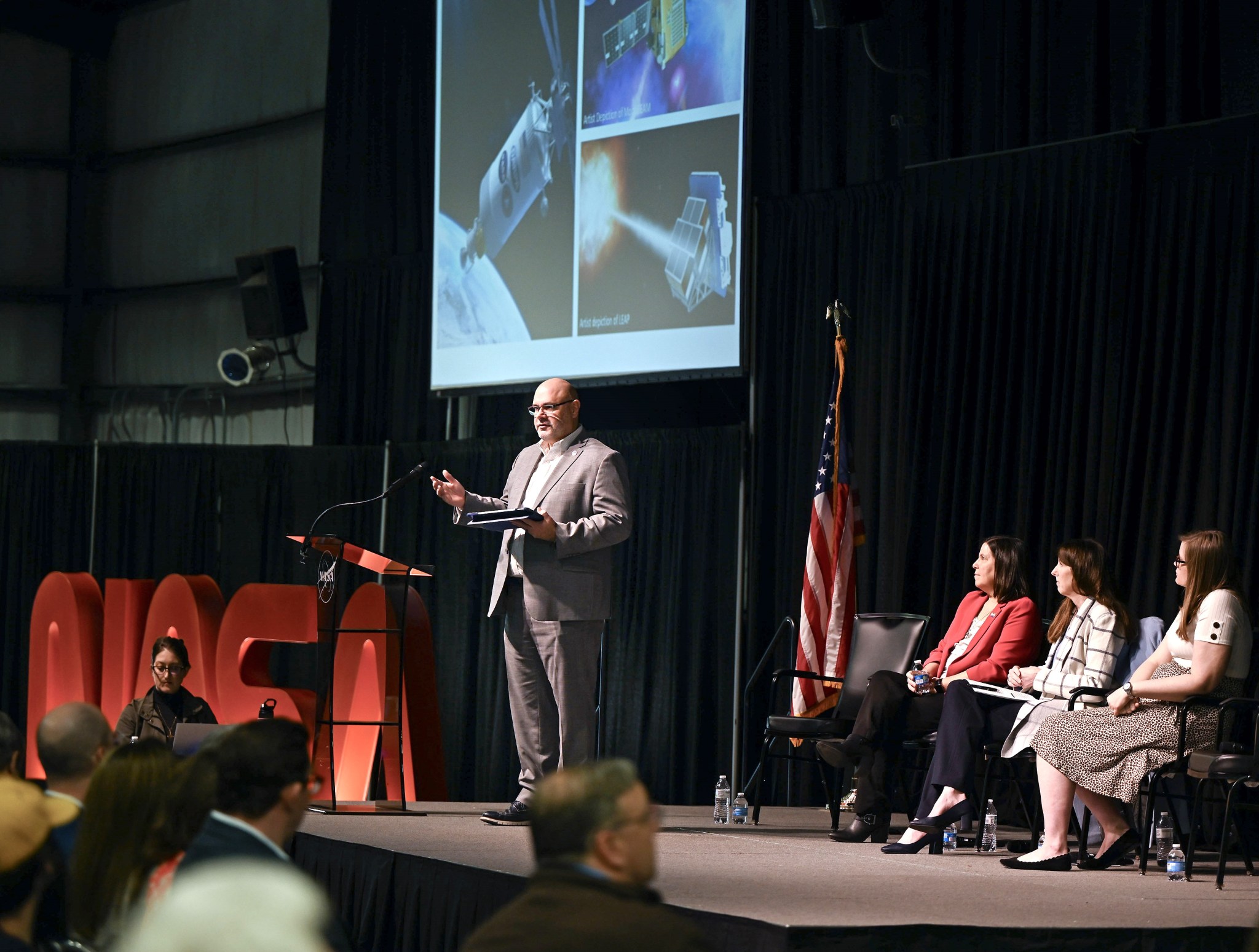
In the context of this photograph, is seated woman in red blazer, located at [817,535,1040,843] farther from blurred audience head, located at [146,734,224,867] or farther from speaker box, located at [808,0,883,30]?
blurred audience head, located at [146,734,224,867]

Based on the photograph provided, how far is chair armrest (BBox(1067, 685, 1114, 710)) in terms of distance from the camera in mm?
4637

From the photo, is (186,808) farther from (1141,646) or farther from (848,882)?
(1141,646)

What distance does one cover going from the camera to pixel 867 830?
5.05m

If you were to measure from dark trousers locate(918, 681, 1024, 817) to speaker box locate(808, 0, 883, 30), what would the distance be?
2626mm

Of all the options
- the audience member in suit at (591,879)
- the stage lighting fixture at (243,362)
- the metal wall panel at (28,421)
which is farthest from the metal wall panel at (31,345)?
the audience member in suit at (591,879)

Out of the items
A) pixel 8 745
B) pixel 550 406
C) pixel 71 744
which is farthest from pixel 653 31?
pixel 71 744

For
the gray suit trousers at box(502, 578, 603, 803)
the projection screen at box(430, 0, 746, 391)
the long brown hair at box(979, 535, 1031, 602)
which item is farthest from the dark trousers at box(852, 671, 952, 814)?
A: the projection screen at box(430, 0, 746, 391)

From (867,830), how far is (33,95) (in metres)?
9.83

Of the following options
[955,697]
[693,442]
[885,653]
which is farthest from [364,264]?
[955,697]

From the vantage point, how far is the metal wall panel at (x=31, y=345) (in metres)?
12.3

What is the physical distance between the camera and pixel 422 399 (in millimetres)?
9523

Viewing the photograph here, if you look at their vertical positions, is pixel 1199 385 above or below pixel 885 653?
above

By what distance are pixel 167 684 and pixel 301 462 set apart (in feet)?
12.9

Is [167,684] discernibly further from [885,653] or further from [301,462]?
[301,462]
